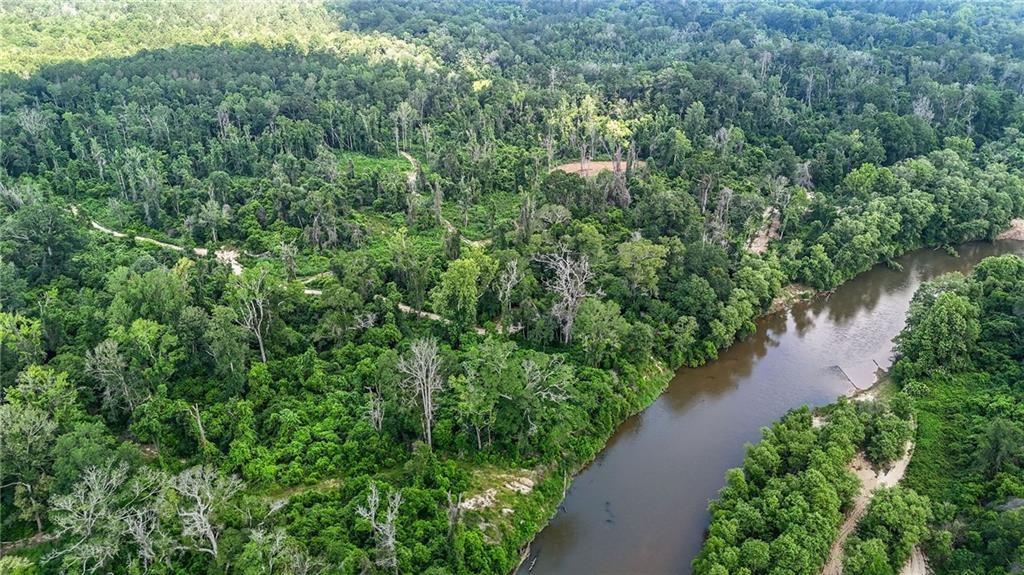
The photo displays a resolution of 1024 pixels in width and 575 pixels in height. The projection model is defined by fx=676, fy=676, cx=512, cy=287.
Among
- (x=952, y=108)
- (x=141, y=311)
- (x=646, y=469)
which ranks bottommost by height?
(x=646, y=469)

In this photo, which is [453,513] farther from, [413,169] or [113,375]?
[413,169]

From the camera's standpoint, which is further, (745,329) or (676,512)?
(745,329)

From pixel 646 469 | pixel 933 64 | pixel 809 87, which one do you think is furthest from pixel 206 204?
pixel 933 64

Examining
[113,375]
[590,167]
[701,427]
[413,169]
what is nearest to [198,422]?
[113,375]

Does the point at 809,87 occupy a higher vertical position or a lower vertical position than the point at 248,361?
higher

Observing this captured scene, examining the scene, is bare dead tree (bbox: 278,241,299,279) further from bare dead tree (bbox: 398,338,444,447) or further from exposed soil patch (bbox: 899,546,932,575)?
exposed soil patch (bbox: 899,546,932,575)

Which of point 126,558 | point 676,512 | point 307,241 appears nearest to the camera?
point 126,558

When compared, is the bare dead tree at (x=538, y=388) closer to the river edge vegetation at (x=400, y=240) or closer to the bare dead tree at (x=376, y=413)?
the river edge vegetation at (x=400, y=240)

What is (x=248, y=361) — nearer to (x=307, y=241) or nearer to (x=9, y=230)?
(x=307, y=241)
